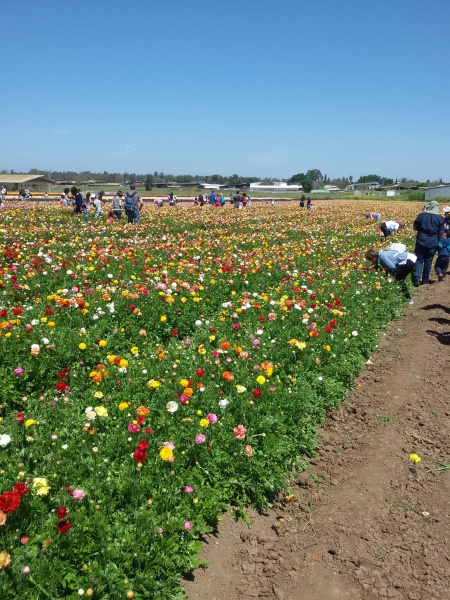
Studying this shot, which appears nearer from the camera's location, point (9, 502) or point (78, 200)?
point (9, 502)

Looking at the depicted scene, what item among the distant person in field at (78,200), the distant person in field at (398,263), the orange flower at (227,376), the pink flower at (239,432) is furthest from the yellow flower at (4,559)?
the distant person in field at (78,200)

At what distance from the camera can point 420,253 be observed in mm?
10734

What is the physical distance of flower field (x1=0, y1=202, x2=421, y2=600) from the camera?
9.52 ft

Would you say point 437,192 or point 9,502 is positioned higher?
point 437,192

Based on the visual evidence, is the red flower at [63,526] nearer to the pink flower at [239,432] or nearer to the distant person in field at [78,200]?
the pink flower at [239,432]

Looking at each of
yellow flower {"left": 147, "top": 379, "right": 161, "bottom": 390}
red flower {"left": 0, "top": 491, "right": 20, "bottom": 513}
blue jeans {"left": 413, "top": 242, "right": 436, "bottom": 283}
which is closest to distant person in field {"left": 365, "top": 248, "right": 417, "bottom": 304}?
blue jeans {"left": 413, "top": 242, "right": 436, "bottom": 283}

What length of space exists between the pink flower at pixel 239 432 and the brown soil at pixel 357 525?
0.67 meters

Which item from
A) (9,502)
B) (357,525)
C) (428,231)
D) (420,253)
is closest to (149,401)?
(9,502)

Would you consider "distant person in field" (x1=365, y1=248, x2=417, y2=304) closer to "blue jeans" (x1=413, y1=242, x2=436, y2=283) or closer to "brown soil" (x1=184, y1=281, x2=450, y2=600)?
"blue jeans" (x1=413, y1=242, x2=436, y2=283)

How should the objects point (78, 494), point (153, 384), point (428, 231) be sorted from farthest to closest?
1. point (428, 231)
2. point (153, 384)
3. point (78, 494)

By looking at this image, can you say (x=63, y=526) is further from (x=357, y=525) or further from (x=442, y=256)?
(x=442, y=256)

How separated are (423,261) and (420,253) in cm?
39

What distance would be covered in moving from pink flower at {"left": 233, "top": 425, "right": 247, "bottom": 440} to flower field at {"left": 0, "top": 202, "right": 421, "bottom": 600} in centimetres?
3

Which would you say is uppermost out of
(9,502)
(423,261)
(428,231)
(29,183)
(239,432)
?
(29,183)
